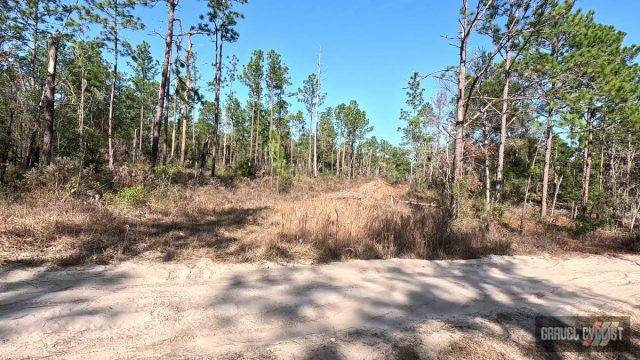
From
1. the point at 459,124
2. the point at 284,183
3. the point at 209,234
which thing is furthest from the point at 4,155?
the point at 459,124

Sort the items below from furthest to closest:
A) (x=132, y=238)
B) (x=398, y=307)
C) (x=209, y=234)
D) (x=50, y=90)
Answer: (x=50, y=90), (x=209, y=234), (x=132, y=238), (x=398, y=307)

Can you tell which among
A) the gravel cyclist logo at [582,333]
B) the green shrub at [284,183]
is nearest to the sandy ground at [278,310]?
the gravel cyclist logo at [582,333]

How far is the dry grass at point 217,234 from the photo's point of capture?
527 cm

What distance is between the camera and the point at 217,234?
7.01 metres

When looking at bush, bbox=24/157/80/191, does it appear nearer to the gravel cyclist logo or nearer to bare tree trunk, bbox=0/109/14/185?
bare tree trunk, bbox=0/109/14/185

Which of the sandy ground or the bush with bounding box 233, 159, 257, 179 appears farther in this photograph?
the bush with bounding box 233, 159, 257, 179

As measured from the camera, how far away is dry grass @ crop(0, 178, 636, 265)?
5.27 meters

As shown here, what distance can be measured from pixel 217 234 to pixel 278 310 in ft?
12.5

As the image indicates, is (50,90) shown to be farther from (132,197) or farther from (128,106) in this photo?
(128,106)

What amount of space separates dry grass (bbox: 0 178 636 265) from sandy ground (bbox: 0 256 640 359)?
0.62m

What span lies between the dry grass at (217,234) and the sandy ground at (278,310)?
2.02 ft

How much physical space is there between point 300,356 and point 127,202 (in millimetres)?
7672

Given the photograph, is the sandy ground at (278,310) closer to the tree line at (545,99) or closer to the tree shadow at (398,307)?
the tree shadow at (398,307)

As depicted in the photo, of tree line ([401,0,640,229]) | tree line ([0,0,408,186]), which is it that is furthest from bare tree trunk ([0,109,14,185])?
tree line ([401,0,640,229])
